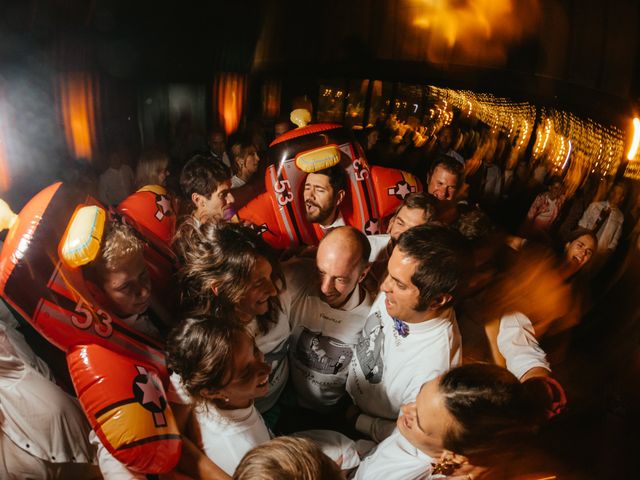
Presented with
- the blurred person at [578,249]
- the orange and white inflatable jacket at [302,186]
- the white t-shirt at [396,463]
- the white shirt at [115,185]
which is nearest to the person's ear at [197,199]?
the orange and white inflatable jacket at [302,186]

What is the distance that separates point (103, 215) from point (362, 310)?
67cm

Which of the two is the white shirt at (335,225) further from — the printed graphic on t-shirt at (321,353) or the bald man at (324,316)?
the printed graphic on t-shirt at (321,353)

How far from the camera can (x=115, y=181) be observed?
2.53 ft

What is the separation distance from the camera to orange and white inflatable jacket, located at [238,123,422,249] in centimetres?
84

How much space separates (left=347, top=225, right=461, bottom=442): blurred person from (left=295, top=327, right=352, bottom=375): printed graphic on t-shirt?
3 centimetres

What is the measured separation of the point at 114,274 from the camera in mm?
668

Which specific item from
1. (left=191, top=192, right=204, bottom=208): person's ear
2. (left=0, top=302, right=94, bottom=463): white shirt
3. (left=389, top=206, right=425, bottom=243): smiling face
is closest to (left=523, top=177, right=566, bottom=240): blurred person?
(left=389, top=206, right=425, bottom=243): smiling face

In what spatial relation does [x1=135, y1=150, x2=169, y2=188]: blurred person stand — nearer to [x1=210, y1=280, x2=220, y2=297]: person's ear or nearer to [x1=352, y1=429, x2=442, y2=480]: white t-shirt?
[x1=210, y1=280, x2=220, y2=297]: person's ear

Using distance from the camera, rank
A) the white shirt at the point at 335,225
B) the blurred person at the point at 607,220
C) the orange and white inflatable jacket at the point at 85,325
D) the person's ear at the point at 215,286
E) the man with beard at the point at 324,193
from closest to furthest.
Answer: the orange and white inflatable jacket at the point at 85,325 → the blurred person at the point at 607,220 → the person's ear at the point at 215,286 → the man with beard at the point at 324,193 → the white shirt at the point at 335,225

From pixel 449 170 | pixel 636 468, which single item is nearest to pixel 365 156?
pixel 449 170

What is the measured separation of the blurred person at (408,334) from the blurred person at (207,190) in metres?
0.46

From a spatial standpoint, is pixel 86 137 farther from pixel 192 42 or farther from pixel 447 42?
pixel 447 42

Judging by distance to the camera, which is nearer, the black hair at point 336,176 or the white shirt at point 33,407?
the white shirt at point 33,407

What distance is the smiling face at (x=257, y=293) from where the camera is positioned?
32.9 inches
